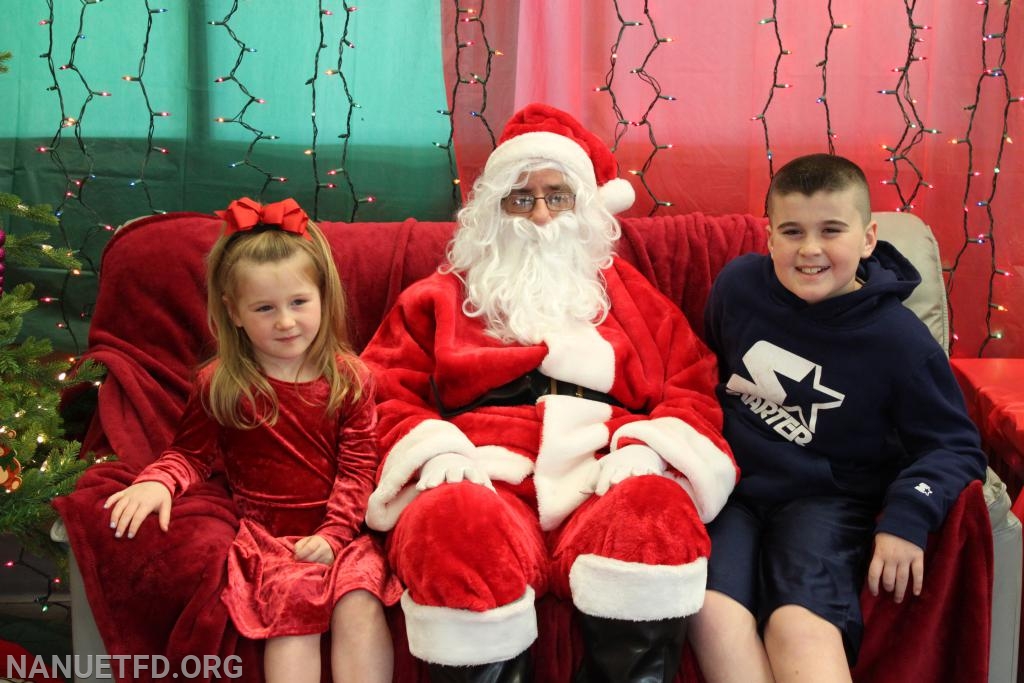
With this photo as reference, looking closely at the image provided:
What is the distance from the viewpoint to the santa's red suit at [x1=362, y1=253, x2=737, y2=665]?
1.66 meters

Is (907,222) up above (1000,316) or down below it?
above

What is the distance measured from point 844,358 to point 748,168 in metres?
0.98

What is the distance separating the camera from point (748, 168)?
2738 mm

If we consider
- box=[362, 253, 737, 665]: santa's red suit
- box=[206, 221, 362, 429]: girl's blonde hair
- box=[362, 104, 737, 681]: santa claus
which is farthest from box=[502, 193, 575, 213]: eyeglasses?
Answer: box=[206, 221, 362, 429]: girl's blonde hair

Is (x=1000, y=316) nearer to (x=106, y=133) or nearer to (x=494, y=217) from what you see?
(x=494, y=217)

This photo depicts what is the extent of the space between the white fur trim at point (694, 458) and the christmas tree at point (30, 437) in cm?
115

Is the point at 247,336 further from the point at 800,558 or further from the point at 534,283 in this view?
the point at 800,558

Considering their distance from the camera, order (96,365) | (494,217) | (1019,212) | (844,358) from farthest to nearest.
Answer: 1. (1019,212)
2. (494,217)
3. (96,365)
4. (844,358)

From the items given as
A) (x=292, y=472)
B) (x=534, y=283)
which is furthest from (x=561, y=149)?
(x=292, y=472)

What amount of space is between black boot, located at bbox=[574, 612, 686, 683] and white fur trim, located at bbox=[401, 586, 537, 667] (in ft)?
0.47

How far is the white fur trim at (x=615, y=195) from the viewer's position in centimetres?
239

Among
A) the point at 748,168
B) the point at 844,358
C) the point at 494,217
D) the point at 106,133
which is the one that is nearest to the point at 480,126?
the point at 494,217

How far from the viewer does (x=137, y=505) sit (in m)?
1.75

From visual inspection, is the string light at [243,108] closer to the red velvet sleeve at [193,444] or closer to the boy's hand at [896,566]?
the red velvet sleeve at [193,444]
